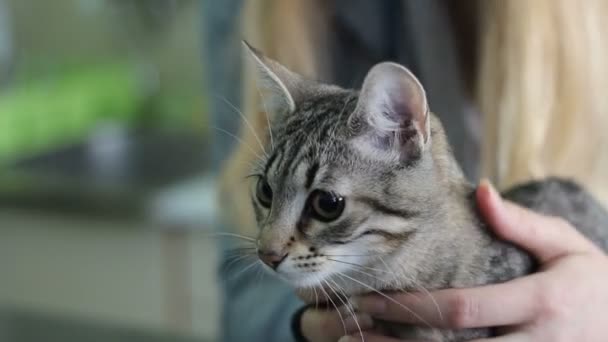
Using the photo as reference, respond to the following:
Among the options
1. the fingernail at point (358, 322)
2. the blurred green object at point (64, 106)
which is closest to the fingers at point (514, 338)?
the fingernail at point (358, 322)

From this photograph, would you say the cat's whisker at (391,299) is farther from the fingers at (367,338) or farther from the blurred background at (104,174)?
the blurred background at (104,174)

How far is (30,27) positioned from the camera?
2838 mm

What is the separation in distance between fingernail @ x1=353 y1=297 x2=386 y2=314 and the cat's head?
0.08 ft

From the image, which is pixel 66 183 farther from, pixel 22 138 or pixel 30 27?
pixel 30 27

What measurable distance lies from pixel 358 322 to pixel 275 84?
0.81ft

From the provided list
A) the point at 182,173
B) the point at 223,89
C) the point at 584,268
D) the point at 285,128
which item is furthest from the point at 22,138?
the point at 584,268

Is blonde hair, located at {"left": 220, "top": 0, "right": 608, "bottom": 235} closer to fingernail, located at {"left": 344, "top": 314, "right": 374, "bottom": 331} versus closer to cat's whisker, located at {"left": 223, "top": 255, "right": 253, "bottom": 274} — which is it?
cat's whisker, located at {"left": 223, "top": 255, "right": 253, "bottom": 274}

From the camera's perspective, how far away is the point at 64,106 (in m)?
2.42

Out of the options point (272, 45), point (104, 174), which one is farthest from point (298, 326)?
point (104, 174)

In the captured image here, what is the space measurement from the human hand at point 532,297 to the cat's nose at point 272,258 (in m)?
0.10

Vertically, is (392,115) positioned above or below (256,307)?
above

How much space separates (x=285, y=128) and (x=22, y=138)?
5.70 feet

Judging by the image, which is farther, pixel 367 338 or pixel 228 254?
pixel 228 254

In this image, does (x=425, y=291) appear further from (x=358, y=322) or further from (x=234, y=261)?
(x=234, y=261)
